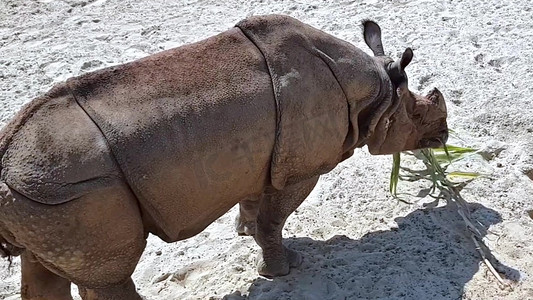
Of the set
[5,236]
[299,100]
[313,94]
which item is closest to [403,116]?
[313,94]

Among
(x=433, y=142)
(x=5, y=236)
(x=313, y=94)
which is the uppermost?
(x=313, y=94)

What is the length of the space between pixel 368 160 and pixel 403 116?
4.14ft

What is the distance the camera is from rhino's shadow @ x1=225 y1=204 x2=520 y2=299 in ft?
18.5

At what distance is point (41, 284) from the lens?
16.5ft

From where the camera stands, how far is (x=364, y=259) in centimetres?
594

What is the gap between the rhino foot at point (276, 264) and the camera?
5816 millimetres

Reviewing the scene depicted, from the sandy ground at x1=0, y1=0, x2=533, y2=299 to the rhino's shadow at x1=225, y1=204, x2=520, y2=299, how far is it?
11mm

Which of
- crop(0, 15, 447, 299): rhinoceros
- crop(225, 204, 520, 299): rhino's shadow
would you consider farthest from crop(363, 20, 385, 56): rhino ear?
crop(225, 204, 520, 299): rhino's shadow

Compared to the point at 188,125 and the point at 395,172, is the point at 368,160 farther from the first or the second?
the point at 188,125

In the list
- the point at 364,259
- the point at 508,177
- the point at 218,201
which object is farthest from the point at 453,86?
the point at 218,201

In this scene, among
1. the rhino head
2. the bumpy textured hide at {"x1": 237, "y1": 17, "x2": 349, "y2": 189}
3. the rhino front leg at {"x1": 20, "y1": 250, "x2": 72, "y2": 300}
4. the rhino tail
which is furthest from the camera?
the rhino head


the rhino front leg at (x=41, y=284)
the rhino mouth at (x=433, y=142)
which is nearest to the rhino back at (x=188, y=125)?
the rhino front leg at (x=41, y=284)

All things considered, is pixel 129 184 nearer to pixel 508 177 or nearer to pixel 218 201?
pixel 218 201

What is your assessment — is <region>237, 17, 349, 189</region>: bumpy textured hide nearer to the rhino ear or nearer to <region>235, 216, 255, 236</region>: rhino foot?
the rhino ear
